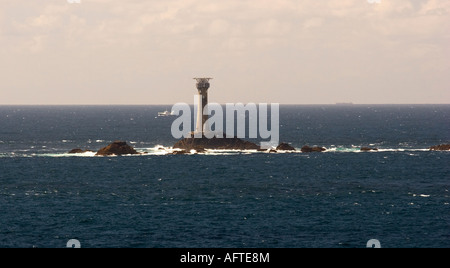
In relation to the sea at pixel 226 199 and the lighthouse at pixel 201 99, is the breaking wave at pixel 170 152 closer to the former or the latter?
the sea at pixel 226 199

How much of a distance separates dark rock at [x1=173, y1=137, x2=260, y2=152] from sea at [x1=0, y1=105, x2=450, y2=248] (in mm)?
2341

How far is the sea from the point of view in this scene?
5275 centimetres

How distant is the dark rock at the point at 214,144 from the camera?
124 meters

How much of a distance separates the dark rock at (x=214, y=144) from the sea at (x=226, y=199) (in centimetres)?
234

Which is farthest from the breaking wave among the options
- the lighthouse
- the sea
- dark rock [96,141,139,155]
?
the lighthouse

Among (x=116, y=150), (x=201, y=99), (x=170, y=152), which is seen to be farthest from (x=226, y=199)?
(x=201, y=99)

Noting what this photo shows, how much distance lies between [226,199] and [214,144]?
54.4m

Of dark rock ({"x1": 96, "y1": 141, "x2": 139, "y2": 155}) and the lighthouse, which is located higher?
the lighthouse

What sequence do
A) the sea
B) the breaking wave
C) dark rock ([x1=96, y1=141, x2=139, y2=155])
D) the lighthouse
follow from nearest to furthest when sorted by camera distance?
1. the sea
2. dark rock ([x1=96, y1=141, x2=139, y2=155])
3. the breaking wave
4. the lighthouse

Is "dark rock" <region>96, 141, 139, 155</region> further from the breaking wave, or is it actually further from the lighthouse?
the lighthouse
